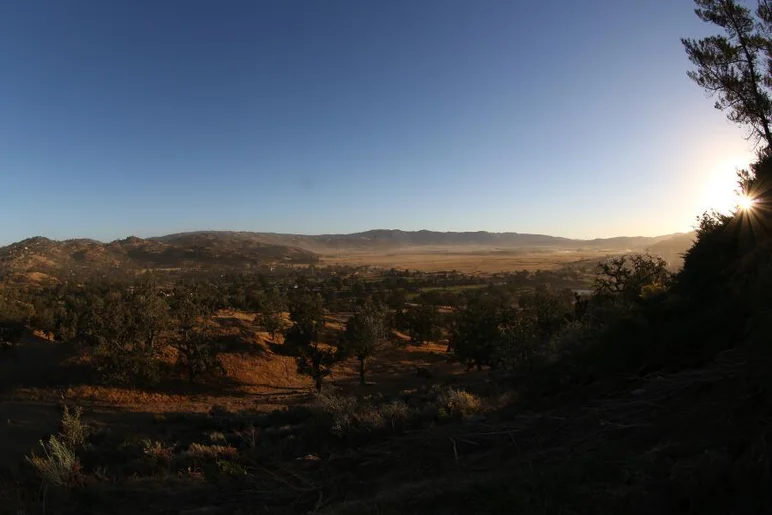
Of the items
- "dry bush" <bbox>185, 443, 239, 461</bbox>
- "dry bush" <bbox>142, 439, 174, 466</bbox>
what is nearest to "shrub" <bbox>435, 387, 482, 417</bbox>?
"dry bush" <bbox>185, 443, 239, 461</bbox>

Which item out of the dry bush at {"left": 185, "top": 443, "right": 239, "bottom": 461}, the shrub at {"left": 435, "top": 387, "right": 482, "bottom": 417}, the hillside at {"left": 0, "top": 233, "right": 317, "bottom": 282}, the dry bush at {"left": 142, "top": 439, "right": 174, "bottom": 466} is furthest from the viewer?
the hillside at {"left": 0, "top": 233, "right": 317, "bottom": 282}

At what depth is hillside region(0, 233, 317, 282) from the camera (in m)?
124

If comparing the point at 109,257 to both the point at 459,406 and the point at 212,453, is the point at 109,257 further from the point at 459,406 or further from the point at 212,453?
the point at 459,406

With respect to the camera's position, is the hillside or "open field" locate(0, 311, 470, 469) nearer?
"open field" locate(0, 311, 470, 469)

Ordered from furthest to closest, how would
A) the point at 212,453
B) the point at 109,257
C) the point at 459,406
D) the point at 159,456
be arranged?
the point at 109,257 < the point at 159,456 < the point at 212,453 < the point at 459,406

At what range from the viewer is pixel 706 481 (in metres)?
3.65

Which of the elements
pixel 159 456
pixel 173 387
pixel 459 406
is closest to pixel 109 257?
pixel 173 387

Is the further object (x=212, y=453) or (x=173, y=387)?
(x=173, y=387)

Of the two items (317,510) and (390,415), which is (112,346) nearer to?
(390,415)

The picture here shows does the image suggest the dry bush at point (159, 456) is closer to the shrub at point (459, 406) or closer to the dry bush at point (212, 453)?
the dry bush at point (212, 453)

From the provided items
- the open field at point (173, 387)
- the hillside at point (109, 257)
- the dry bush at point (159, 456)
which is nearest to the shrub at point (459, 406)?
the dry bush at point (159, 456)

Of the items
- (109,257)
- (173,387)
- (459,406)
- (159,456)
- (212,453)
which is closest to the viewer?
(459,406)

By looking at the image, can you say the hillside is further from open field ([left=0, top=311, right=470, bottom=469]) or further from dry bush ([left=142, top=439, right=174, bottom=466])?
dry bush ([left=142, top=439, right=174, bottom=466])

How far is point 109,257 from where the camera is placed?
509 feet
